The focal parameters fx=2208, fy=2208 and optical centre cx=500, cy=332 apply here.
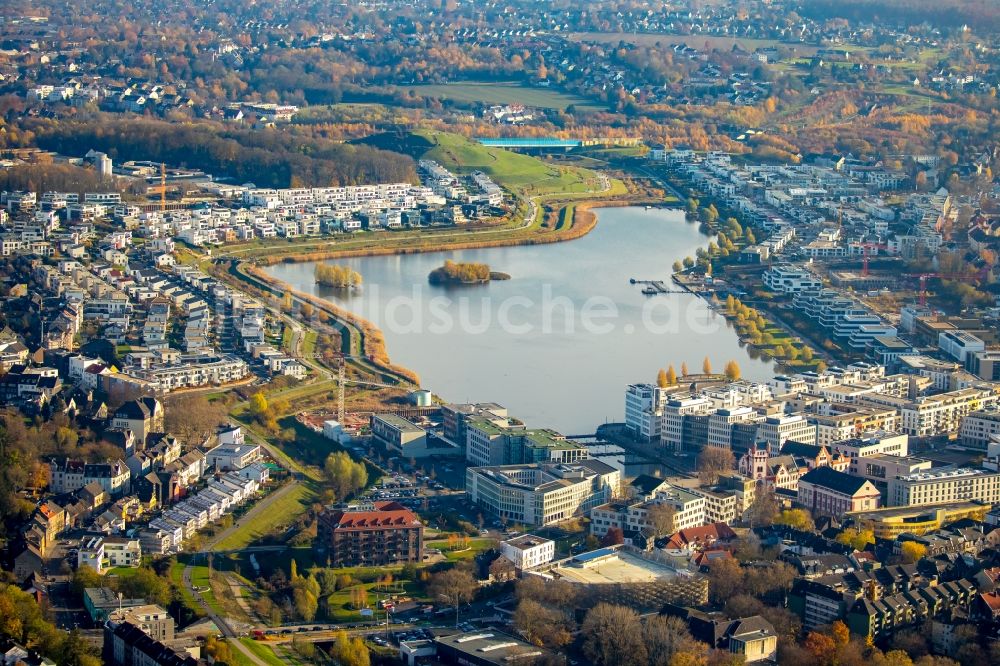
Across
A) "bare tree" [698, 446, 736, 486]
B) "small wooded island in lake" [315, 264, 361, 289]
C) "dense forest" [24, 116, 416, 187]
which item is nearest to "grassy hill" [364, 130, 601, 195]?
"dense forest" [24, 116, 416, 187]

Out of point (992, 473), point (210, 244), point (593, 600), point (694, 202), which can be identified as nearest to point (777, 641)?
point (593, 600)

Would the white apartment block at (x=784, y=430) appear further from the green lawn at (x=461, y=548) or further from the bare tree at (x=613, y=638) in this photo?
the bare tree at (x=613, y=638)

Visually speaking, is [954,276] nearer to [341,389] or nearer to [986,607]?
[341,389]

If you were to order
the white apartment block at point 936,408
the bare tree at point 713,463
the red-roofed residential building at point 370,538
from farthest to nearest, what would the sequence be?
the white apartment block at point 936,408 → the bare tree at point 713,463 → the red-roofed residential building at point 370,538

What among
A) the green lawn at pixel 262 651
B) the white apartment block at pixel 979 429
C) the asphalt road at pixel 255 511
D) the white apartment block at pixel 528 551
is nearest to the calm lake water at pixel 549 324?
the white apartment block at pixel 979 429

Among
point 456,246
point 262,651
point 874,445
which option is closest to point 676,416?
point 874,445

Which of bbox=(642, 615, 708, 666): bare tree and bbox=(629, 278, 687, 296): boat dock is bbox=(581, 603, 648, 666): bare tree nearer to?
bbox=(642, 615, 708, 666): bare tree

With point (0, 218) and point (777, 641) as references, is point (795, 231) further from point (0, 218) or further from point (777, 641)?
point (777, 641)
